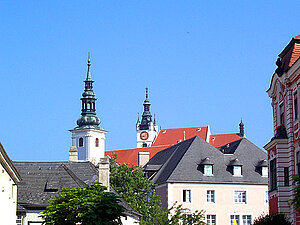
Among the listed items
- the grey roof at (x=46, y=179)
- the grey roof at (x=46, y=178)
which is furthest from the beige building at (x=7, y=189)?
the grey roof at (x=46, y=178)

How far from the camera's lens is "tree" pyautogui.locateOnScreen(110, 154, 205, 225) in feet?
206

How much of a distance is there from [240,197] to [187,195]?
5576 millimetres

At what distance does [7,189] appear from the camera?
37.9 metres

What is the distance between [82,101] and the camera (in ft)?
475

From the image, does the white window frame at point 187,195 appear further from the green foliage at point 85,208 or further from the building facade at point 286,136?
the green foliage at point 85,208

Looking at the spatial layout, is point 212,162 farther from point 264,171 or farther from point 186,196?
point 264,171

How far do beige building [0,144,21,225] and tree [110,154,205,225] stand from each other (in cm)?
2315

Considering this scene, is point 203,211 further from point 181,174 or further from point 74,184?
point 74,184

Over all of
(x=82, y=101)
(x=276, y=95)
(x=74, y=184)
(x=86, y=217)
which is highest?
(x=82, y=101)

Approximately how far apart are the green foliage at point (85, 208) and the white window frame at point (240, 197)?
42550 mm

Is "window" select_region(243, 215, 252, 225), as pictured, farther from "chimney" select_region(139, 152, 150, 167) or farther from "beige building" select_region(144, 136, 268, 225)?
"chimney" select_region(139, 152, 150, 167)

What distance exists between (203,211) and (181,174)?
5.08m

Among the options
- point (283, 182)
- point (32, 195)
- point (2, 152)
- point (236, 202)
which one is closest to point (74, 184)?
point (32, 195)

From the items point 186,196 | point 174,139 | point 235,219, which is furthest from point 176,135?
point 235,219
